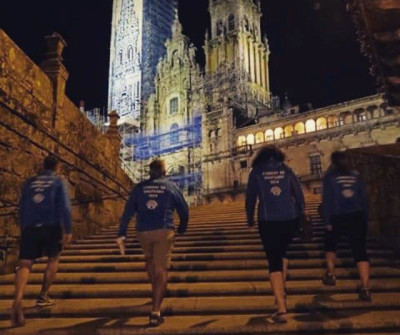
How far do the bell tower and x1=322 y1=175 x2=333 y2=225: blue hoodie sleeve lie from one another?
46050mm

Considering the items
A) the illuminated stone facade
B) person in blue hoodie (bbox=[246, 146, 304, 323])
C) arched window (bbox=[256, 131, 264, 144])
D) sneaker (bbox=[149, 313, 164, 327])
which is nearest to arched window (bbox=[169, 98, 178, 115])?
the illuminated stone facade

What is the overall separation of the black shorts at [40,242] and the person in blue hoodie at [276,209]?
2.44m

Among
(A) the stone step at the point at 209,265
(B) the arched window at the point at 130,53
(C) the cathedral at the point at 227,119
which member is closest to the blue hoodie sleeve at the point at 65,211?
(A) the stone step at the point at 209,265

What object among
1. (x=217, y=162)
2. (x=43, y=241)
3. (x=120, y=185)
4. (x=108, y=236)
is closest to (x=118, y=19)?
(x=217, y=162)

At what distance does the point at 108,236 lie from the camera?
943cm

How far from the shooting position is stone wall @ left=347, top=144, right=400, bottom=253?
7.30 metres

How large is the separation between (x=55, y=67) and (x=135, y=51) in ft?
180

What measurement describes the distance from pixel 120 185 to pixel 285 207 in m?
9.67

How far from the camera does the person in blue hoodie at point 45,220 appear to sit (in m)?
4.63

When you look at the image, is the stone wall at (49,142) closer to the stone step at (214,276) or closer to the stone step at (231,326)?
the stone step at (214,276)

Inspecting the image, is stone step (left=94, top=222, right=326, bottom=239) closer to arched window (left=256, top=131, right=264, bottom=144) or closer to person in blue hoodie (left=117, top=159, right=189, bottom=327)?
person in blue hoodie (left=117, top=159, right=189, bottom=327)

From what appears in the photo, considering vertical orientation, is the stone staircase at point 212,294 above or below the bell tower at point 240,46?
below

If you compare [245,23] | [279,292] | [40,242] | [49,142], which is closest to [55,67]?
[49,142]

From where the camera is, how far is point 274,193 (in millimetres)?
4699
